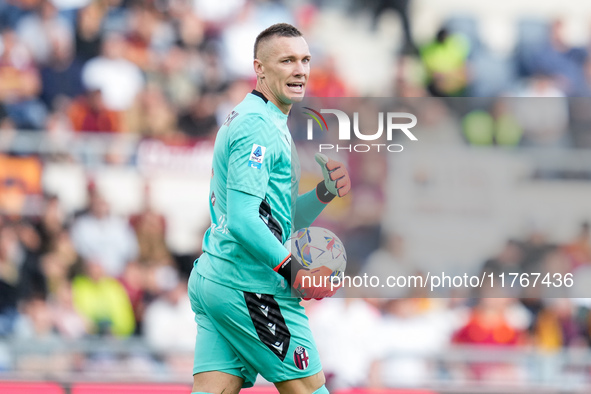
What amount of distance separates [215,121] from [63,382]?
377 centimetres

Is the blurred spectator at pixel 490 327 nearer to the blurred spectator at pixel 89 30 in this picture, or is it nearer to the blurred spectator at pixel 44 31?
the blurred spectator at pixel 89 30

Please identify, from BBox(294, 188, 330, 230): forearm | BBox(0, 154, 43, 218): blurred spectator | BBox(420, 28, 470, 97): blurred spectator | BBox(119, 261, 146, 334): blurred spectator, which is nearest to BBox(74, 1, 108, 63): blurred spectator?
BBox(0, 154, 43, 218): blurred spectator

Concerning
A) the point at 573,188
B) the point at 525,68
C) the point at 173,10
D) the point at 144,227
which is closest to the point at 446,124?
the point at 573,188

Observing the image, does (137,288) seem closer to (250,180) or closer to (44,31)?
(44,31)

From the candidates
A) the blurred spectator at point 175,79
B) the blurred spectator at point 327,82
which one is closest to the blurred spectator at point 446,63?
the blurred spectator at point 327,82

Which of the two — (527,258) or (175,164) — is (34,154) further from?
(527,258)

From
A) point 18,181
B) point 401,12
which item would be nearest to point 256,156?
point 18,181

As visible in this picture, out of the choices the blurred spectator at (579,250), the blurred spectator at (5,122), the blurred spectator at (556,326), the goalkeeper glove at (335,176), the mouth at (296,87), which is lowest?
the blurred spectator at (556,326)

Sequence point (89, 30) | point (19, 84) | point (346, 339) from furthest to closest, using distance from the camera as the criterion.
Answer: point (89, 30)
point (19, 84)
point (346, 339)

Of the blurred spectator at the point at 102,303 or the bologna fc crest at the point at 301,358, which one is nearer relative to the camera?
the bologna fc crest at the point at 301,358

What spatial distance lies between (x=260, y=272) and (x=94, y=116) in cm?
636

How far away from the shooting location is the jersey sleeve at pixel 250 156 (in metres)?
3.75

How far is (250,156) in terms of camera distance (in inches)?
149

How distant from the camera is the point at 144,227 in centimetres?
927
